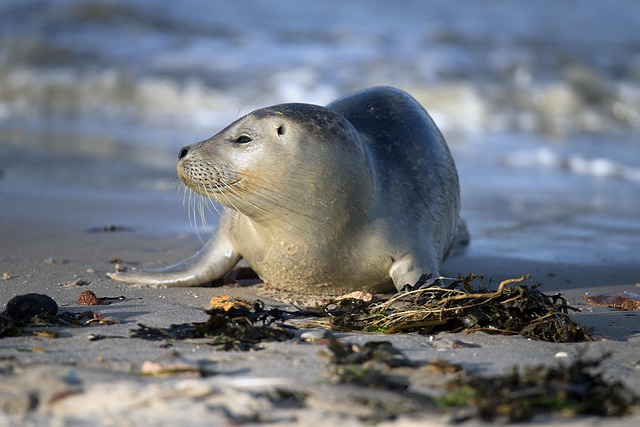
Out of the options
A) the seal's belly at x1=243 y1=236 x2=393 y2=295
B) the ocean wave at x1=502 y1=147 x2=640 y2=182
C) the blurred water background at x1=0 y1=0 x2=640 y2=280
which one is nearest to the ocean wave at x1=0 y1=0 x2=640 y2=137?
the blurred water background at x1=0 y1=0 x2=640 y2=280

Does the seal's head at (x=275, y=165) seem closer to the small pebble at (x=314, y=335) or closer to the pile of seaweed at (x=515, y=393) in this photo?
the small pebble at (x=314, y=335)

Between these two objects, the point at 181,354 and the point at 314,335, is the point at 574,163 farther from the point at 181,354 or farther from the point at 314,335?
the point at 181,354

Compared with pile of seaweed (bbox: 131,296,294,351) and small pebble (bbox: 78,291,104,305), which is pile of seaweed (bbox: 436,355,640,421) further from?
small pebble (bbox: 78,291,104,305)

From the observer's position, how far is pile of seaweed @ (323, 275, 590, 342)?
412cm

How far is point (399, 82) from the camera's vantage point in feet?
54.1

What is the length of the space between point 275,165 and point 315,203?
0.95 feet

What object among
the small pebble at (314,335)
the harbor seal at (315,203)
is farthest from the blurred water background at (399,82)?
the small pebble at (314,335)

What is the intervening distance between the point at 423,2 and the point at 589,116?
10.4 m

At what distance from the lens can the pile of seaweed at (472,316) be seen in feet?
13.5

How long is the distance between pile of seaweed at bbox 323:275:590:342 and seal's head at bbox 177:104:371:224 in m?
0.77

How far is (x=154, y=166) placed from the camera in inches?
390

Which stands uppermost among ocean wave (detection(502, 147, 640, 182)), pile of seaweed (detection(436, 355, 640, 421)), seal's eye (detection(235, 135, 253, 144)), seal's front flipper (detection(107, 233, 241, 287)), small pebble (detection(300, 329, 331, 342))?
ocean wave (detection(502, 147, 640, 182))

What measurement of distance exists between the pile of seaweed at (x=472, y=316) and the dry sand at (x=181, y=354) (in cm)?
9

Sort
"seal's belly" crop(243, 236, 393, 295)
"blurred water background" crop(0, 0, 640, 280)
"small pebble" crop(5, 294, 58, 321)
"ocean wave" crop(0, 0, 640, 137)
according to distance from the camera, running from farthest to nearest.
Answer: "ocean wave" crop(0, 0, 640, 137), "blurred water background" crop(0, 0, 640, 280), "seal's belly" crop(243, 236, 393, 295), "small pebble" crop(5, 294, 58, 321)
